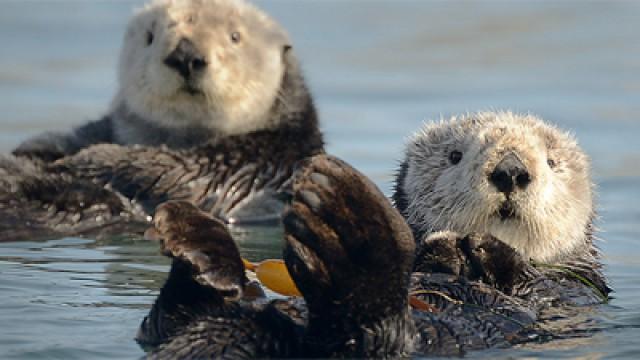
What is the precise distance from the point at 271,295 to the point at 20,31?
11.4 m

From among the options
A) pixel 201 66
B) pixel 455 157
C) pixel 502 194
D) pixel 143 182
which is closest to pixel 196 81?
pixel 201 66

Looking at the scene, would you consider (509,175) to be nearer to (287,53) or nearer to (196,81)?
(196,81)

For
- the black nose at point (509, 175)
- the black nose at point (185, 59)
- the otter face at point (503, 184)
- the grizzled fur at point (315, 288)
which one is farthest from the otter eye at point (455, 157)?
the black nose at point (185, 59)

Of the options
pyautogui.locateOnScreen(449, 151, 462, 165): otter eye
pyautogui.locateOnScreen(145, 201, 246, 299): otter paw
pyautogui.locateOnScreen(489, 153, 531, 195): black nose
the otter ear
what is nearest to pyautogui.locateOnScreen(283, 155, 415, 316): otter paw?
pyautogui.locateOnScreen(145, 201, 246, 299): otter paw

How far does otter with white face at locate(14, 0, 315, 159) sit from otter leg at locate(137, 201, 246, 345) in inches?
169

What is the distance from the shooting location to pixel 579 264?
22.4 feet

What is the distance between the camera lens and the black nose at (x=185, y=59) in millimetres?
9578

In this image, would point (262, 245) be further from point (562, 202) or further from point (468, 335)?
point (468, 335)

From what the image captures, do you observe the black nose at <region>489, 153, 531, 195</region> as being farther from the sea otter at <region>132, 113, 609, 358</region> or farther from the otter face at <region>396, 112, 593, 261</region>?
the sea otter at <region>132, 113, 609, 358</region>

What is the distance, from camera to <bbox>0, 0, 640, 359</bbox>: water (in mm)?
6527

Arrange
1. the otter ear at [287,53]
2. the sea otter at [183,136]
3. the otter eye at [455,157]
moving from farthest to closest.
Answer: the otter ear at [287,53] → the sea otter at [183,136] → the otter eye at [455,157]

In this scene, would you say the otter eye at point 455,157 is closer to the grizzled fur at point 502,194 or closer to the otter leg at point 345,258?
the grizzled fur at point 502,194

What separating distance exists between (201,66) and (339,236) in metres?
4.79

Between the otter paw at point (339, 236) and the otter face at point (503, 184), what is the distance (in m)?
1.33
